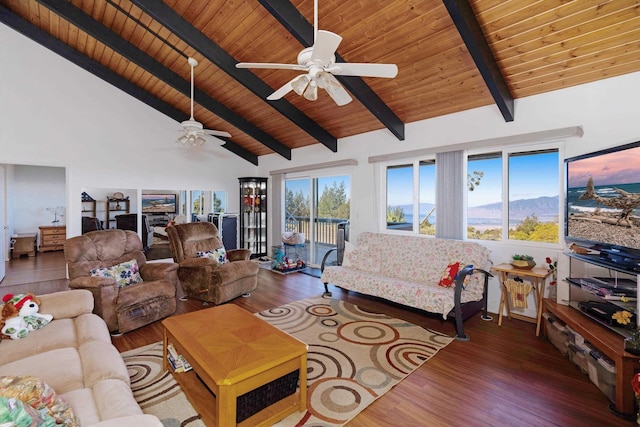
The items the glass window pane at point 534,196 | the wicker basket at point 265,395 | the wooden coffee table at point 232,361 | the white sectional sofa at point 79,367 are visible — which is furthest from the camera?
the glass window pane at point 534,196

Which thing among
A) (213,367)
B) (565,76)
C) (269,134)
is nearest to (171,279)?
(213,367)

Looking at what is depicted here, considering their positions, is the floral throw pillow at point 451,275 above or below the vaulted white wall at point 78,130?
below

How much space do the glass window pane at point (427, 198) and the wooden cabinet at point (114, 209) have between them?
5.53 metres

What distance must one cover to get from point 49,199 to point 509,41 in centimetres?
1015

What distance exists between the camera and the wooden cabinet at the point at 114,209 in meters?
5.78

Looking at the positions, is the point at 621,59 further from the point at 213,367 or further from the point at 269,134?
the point at 269,134

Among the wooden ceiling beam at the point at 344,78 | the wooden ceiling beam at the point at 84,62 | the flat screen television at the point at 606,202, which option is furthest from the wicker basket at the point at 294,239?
the flat screen television at the point at 606,202

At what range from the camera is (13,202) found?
7.29m

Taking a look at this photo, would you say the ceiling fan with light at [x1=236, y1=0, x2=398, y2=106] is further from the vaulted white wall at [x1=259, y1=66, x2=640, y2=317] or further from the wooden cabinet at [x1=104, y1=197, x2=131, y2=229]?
the wooden cabinet at [x1=104, y1=197, x2=131, y2=229]

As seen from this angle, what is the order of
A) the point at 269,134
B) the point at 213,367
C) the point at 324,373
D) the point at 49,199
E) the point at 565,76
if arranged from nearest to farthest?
the point at 213,367 < the point at 324,373 < the point at 565,76 < the point at 269,134 < the point at 49,199

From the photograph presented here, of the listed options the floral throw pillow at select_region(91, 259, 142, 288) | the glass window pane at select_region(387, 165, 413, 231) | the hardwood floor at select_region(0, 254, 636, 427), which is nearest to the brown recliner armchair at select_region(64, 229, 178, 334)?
the floral throw pillow at select_region(91, 259, 142, 288)

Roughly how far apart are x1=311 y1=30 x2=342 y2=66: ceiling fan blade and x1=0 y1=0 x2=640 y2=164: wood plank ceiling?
115 cm

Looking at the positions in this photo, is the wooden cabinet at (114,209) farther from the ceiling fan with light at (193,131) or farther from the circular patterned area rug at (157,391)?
the circular patterned area rug at (157,391)

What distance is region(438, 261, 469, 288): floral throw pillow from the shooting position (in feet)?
11.3
